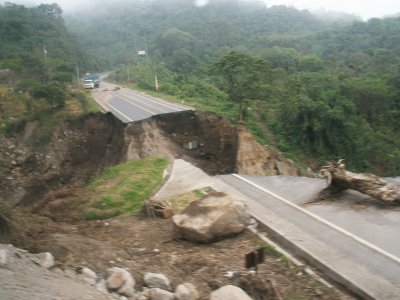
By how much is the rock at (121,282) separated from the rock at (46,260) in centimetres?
93

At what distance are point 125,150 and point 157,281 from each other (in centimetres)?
1760

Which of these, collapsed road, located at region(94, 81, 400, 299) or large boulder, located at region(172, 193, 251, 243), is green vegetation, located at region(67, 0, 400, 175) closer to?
collapsed road, located at region(94, 81, 400, 299)

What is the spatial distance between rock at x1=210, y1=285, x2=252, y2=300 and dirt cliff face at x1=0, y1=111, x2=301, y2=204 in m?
17.3

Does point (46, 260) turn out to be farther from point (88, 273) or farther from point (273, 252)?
point (273, 252)

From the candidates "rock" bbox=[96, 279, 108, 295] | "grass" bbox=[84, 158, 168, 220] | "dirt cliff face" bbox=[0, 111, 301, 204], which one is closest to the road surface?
"dirt cliff face" bbox=[0, 111, 301, 204]

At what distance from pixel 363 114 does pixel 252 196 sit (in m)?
28.8

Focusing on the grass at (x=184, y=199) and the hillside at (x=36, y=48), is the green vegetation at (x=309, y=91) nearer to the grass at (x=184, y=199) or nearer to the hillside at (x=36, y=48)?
the hillside at (x=36, y=48)

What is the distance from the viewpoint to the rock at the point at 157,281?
6.16 metres

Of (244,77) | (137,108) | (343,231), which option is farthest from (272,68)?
(343,231)

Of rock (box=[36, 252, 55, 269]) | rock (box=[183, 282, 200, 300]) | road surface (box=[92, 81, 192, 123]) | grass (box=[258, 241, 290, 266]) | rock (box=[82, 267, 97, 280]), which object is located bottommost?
grass (box=[258, 241, 290, 266])

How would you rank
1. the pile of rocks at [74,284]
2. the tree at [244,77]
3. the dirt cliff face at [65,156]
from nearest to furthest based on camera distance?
1. the pile of rocks at [74,284]
2. the dirt cliff face at [65,156]
3. the tree at [244,77]

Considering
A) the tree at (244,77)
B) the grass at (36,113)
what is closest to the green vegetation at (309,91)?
the tree at (244,77)

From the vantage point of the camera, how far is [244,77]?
1219 inches

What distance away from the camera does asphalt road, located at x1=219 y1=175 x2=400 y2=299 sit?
6.68 meters
